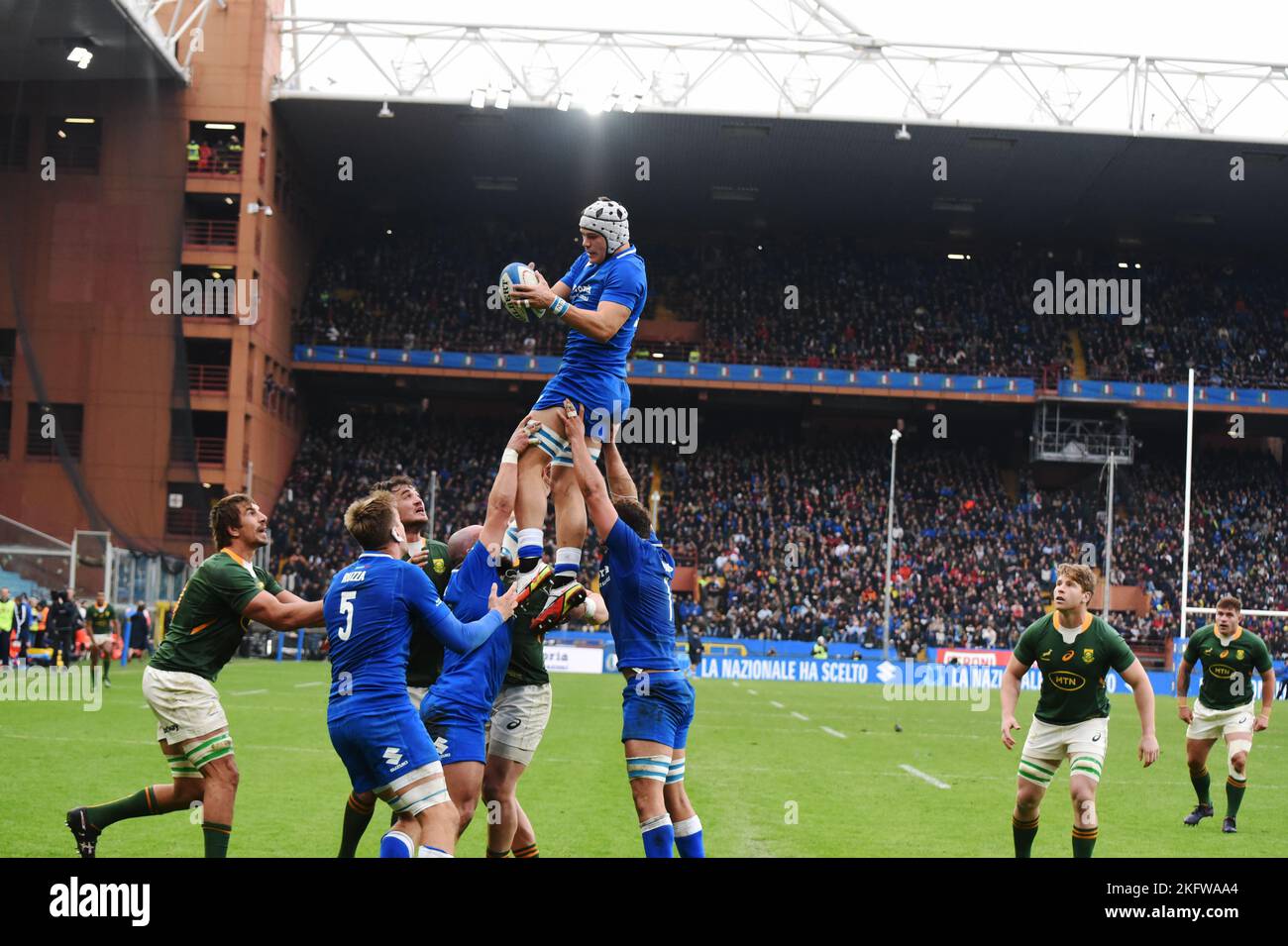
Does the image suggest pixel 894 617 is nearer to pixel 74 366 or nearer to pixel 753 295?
pixel 753 295

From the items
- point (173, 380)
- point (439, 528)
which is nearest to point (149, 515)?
point (173, 380)

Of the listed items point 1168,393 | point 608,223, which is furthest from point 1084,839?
point 1168,393

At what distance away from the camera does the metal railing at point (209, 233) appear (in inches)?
1832

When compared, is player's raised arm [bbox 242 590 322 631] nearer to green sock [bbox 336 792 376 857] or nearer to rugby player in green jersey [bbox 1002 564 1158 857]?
green sock [bbox 336 792 376 857]

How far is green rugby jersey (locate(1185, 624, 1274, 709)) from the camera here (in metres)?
14.9

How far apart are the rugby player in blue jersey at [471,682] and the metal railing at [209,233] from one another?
134ft

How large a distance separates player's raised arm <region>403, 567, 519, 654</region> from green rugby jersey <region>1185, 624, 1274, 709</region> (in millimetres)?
9912

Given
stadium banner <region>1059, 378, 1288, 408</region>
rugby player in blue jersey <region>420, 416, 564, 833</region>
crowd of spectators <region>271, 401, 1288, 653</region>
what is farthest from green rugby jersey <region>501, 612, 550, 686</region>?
stadium banner <region>1059, 378, 1288, 408</region>

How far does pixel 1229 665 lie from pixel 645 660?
8830 mm

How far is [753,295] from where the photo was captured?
6009cm

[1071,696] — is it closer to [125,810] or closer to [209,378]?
[125,810]

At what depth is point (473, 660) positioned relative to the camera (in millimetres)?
8086

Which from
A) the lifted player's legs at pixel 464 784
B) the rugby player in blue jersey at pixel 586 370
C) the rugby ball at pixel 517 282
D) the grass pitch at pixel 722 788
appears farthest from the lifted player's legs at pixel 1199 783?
the rugby ball at pixel 517 282

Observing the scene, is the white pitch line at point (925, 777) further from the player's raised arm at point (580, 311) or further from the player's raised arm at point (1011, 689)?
the player's raised arm at point (580, 311)
